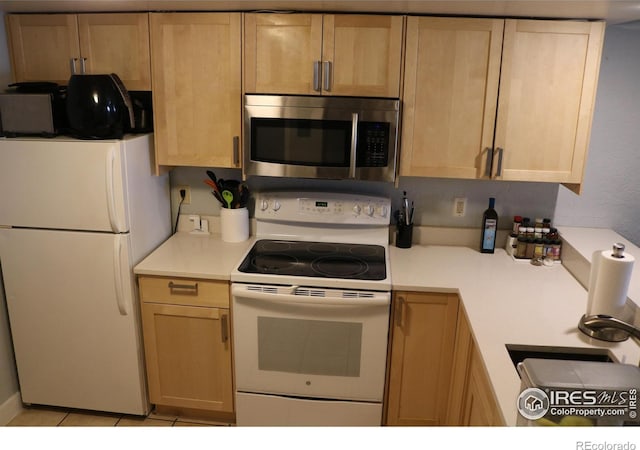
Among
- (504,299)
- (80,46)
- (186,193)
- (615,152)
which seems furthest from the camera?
(186,193)

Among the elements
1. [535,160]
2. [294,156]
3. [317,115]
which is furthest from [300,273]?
[535,160]

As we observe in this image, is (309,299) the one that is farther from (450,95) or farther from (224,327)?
(450,95)

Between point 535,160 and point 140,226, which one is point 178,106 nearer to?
point 140,226

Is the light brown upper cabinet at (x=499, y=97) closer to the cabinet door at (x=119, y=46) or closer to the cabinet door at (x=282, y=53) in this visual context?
the cabinet door at (x=282, y=53)

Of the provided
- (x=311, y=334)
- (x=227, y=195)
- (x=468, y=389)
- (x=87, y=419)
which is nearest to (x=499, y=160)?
(x=468, y=389)

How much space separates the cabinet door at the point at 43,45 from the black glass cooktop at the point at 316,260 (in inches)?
51.2

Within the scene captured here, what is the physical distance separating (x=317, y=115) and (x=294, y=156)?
23 cm

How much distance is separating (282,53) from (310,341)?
52.6 inches

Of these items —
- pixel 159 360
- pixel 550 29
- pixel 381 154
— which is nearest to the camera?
pixel 550 29

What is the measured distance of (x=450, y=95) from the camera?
2.36 meters

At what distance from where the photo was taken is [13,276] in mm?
2492

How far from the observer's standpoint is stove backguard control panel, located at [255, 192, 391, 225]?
2.71m

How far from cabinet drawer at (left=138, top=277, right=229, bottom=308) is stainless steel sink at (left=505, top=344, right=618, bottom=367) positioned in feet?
4.19

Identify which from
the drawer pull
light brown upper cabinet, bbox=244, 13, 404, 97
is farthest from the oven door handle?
light brown upper cabinet, bbox=244, 13, 404, 97
